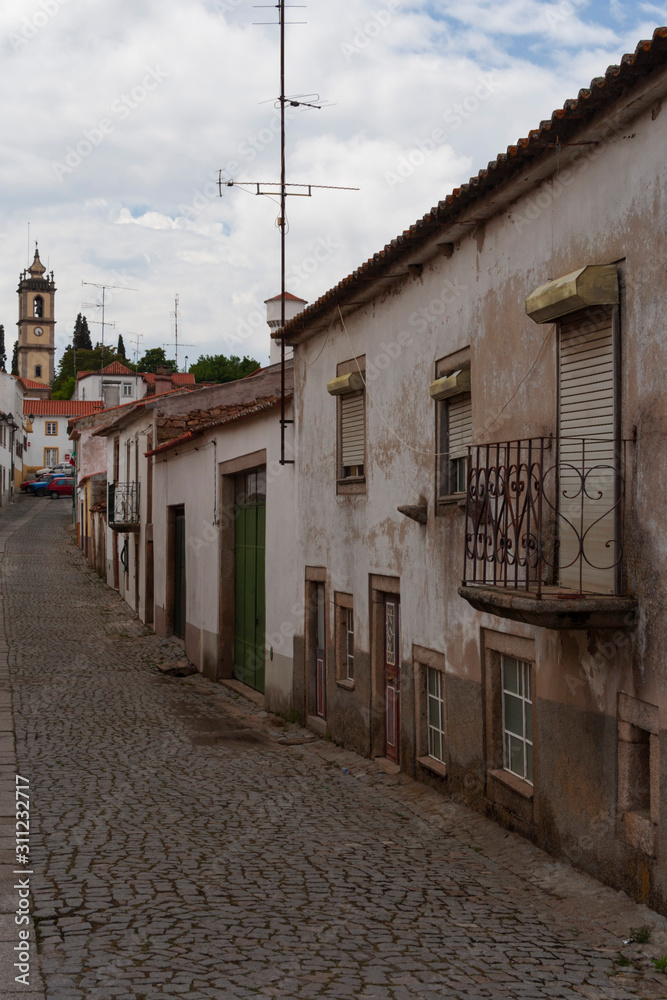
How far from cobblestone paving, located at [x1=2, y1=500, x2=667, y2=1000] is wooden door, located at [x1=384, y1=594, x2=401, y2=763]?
1.19ft

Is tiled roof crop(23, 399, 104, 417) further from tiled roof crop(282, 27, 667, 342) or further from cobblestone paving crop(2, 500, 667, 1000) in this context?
tiled roof crop(282, 27, 667, 342)

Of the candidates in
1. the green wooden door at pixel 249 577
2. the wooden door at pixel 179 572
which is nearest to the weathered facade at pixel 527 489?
the green wooden door at pixel 249 577

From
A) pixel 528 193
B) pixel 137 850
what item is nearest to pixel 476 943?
pixel 137 850

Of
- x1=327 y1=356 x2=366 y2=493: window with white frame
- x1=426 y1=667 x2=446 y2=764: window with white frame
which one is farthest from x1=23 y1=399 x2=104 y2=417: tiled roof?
x1=426 y1=667 x2=446 y2=764: window with white frame

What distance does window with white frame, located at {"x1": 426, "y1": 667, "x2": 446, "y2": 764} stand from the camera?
10.1m

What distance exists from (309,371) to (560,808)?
317 inches

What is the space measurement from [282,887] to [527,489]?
127 inches

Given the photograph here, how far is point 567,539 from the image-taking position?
7484 millimetres

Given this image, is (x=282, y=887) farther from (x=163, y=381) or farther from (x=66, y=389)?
(x=66, y=389)

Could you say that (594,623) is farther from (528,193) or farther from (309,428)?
(309,428)

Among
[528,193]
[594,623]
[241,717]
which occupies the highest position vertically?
[528,193]

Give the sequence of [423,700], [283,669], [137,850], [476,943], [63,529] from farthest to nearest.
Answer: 1. [63,529]
2. [283,669]
3. [423,700]
4. [137,850]
5. [476,943]

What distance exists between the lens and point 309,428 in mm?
14062

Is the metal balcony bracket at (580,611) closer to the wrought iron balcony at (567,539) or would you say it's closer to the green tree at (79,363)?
the wrought iron balcony at (567,539)
